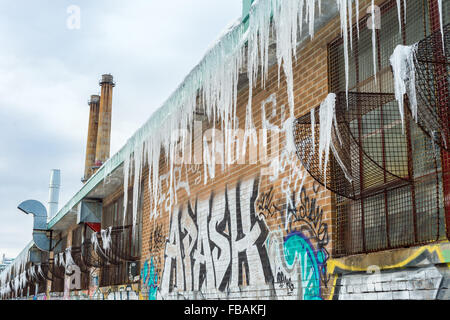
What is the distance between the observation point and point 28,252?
2431 centimetres

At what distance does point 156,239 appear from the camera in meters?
9.78

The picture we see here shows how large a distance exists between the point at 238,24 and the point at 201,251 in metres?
3.51

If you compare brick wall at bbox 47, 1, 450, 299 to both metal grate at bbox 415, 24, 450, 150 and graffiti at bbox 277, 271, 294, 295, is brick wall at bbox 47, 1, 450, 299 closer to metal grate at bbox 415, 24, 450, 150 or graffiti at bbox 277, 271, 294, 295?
graffiti at bbox 277, 271, 294, 295

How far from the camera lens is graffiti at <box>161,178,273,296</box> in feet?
21.2

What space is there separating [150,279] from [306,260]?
5035 millimetres

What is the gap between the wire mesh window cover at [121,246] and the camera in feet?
35.7

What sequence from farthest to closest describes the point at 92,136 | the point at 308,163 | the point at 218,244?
the point at 92,136, the point at 218,244, the point at 308,163

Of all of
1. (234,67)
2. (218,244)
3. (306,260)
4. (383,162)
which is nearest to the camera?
(383,162)

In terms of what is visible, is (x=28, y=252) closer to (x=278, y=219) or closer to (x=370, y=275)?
(x=278, y=219)

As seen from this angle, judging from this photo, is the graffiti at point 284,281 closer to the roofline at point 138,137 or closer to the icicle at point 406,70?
the roofline at point 138,137

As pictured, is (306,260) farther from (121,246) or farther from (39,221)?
(39,221)

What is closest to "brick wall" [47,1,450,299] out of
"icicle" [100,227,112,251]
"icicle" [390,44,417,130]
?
"icicle" [390,44,417,130]

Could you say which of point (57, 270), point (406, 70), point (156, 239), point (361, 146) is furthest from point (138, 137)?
point (57, 270)
